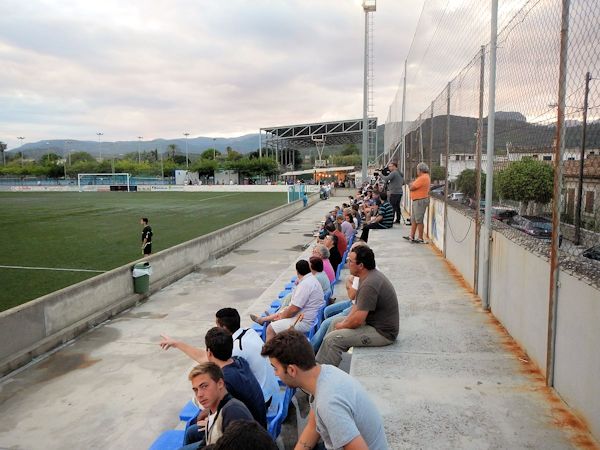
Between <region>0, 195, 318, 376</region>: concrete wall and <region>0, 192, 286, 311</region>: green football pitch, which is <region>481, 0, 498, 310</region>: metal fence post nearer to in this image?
<region>0, 195, 318, 376</region>: concrete wall

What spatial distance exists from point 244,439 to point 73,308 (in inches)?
308

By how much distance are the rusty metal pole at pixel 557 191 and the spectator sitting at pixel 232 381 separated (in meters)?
2.32

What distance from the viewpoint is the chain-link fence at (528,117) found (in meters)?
3.25

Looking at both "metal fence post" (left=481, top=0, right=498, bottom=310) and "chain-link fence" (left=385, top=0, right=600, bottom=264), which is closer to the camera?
"chain-link fence" (left=385, top=0, right=600, bottom=264)

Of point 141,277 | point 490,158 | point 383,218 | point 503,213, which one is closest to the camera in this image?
point 503,213

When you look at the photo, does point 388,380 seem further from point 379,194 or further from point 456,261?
point 379,194

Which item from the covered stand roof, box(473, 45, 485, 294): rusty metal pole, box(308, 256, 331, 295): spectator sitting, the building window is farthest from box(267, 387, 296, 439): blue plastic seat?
the covered stand roof

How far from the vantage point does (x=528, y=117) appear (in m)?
4.46

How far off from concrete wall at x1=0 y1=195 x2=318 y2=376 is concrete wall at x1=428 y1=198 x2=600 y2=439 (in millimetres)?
6524

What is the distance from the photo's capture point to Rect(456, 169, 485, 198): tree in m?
6.82

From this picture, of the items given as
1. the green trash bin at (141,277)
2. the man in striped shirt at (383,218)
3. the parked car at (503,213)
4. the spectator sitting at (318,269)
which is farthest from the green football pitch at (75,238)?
the parked car at (503,213)

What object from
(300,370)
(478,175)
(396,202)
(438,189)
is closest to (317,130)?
(396,202)

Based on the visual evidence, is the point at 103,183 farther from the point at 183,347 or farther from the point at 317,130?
the point at 183,347

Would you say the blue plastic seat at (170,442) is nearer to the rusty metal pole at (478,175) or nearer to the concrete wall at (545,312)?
the concrete wall at (545,312)
